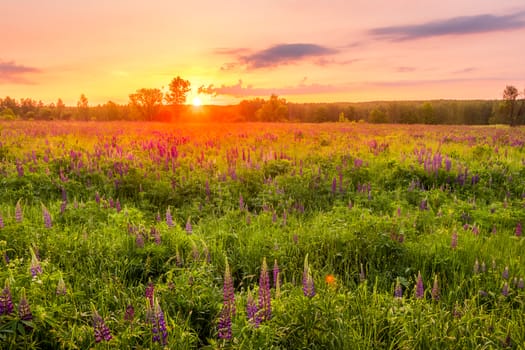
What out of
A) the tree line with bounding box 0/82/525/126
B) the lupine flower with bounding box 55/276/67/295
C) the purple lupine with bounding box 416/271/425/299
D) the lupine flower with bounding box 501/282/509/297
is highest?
the tree line with bounding box 0/82/525/126

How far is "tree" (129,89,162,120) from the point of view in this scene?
68000 millimetres

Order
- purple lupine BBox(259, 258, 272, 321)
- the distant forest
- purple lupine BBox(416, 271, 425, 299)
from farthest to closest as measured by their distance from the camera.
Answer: the distant forest, purple lupine BBox(416, 271, 425, 299), purple lupine BBox(259, 258, 272, 321)

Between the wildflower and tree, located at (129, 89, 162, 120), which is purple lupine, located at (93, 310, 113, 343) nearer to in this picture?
the wildflower

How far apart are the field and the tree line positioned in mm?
41833

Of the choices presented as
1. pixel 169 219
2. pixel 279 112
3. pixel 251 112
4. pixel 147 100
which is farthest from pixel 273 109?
pixel 169 219

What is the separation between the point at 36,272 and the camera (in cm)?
292

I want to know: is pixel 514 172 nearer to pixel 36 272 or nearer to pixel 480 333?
pixel 480 333

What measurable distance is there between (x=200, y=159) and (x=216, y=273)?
A: 5919mm

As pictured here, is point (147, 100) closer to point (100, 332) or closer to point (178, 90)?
point (178, 90)

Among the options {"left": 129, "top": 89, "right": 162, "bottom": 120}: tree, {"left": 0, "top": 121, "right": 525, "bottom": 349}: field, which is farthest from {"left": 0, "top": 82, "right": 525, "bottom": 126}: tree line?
{"left": 0, "top": 121, "right": 525, "bottom": 349}: field

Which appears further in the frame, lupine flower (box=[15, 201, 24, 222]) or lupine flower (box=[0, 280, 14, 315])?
lupine flower (box=[15, 201, 24, 222])

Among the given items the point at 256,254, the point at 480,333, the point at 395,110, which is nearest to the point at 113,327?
the point at 256,254

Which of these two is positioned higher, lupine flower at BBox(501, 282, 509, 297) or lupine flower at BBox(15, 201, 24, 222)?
lupine flower at BBox(15, 201, 24, 222)

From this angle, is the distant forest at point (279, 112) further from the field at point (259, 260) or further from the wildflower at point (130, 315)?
the wildflower at point (130, 315)
